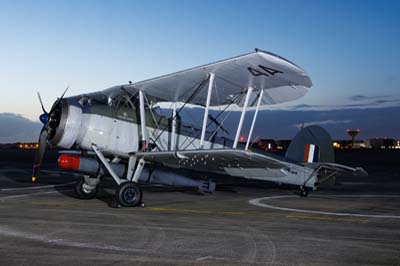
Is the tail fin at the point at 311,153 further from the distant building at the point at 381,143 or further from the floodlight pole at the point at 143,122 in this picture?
the distant building at the point at 381,143

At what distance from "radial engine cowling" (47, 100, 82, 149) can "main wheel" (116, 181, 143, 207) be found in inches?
61.8

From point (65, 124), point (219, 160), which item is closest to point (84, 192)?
point (65, 124)

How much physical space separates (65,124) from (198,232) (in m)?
4.51

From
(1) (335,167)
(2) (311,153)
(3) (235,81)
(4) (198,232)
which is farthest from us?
(2) (311,153)

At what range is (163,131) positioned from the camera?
11961 millimetres

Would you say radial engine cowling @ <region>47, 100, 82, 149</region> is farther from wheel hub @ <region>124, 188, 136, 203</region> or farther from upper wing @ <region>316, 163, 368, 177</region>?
upper wing @ <region>316, 163, 368, 177</region>

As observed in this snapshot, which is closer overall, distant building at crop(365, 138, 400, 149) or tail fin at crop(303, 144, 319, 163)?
tail fin at crop(303, 144, 319, 163)

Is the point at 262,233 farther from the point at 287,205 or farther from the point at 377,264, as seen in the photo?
the point at 287,205

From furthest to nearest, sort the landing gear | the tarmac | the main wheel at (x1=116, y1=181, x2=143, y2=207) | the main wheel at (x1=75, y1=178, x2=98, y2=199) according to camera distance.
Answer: the landing gear, the main wheel at (x1=75, y1=178, x2=98, y2=199), the main wheel at (x1=116, y1=181, x2=143, y2=207), the tarmac

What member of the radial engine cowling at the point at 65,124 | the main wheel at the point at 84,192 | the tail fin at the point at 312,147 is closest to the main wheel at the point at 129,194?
the radial engine cowling at the point at 65,124

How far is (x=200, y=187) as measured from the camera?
1316 cm

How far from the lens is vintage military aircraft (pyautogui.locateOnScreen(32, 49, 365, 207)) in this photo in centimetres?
1048

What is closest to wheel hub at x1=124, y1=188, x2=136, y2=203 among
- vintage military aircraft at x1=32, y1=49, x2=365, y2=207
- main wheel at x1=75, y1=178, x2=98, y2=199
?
vintage military aircraft at x1=32, y1=49, x2=365, y2=207

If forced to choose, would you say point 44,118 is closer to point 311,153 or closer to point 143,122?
point 143,122
